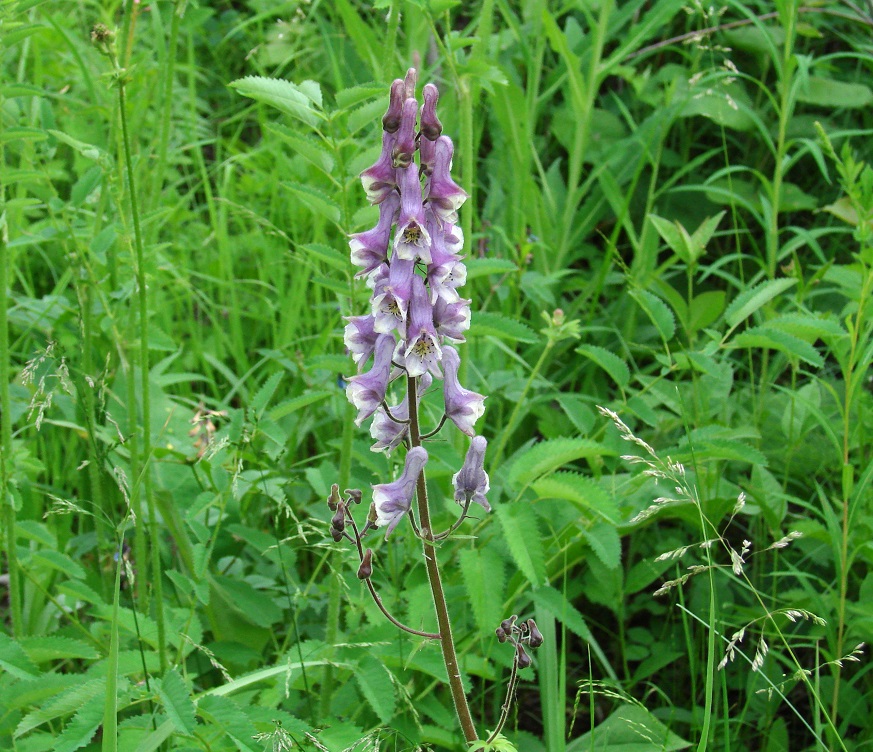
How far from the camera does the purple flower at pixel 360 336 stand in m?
1.51

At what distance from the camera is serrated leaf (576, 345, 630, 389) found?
2.24 m

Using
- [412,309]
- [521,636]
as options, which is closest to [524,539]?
[521,636]

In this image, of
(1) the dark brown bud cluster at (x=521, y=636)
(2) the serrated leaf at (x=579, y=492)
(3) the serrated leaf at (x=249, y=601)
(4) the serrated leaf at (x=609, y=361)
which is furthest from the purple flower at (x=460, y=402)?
(3) the serrated leaf at (x=249, y=601)

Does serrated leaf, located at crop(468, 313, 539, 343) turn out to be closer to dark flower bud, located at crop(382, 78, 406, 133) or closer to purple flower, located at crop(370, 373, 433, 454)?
purple flower, located at crop(370, 373, 433, 454)

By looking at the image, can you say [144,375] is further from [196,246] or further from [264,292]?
[196,246]

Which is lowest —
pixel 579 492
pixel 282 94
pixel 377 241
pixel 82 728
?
pixel 82 728

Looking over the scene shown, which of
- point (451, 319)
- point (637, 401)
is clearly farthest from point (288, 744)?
point (637, 401)

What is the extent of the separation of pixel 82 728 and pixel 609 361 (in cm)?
141

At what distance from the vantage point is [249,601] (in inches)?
85.2

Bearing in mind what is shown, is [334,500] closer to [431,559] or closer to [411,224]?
[431,559]

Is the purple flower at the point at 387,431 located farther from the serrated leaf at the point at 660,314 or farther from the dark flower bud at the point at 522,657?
the serrated leaf at the point at 660,314

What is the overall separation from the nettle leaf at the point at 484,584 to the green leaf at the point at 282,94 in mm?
974

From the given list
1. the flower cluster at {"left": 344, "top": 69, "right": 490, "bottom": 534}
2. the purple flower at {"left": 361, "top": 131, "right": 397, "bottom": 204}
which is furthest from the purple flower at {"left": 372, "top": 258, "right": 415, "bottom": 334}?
the purple flower at {"left": 361, "top": 131, "right": 397, "bottom": 204}

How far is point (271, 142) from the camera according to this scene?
156 inches
